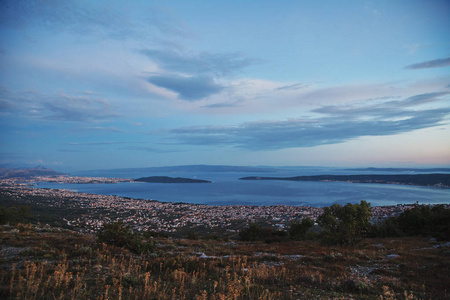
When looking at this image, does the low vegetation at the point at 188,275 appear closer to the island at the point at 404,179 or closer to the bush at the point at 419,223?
the bush at the point at 419,223

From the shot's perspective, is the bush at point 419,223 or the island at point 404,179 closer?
the bush at point 419,223

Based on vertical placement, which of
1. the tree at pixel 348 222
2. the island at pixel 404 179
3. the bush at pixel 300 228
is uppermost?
the tree at pixel 348 222

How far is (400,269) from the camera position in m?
8.78

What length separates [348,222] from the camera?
15695 millimetres

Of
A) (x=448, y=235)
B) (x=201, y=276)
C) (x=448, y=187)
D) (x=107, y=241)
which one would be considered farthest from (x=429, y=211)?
(x=448, y=187)

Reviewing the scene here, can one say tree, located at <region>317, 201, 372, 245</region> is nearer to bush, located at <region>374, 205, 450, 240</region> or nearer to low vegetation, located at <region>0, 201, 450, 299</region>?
low vegetation, located at <region>0, 201, 450, 299</region>

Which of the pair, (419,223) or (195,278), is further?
(419,223)

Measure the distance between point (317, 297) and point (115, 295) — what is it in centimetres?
493

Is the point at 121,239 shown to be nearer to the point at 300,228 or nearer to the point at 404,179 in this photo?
the point at 300,228

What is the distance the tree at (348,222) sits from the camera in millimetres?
15547

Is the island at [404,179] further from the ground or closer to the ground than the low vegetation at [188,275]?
closer to the ground

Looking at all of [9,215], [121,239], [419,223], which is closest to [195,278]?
[121,239]

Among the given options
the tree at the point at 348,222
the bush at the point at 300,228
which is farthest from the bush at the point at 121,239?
the bush at the point at 300,228

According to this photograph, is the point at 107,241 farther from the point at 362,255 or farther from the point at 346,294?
the point at 362,255
